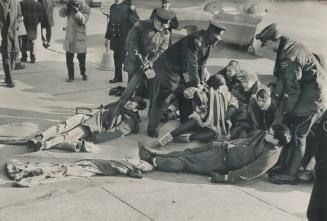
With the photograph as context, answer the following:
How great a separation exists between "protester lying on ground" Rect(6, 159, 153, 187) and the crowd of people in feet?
1.21

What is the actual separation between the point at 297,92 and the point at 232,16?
7.49m

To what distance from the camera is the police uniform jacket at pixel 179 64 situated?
7573 mm

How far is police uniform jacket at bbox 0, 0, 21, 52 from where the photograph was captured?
9648 mm

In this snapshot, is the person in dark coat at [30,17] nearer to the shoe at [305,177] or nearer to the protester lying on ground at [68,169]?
the protester lying on ground at [68,169]

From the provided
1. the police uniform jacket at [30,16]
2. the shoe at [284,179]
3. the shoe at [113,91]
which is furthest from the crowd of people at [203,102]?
the police uniform jacket at [30,16]

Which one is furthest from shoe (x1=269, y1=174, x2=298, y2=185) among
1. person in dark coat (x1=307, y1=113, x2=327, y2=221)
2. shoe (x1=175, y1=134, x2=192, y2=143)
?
person in dark coat (x1=307, y1=113, x2=327, y2=221)

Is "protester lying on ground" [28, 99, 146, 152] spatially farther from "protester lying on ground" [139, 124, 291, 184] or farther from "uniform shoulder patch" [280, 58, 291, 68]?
"uniform shoulder patch" [280, 58, 291, 68]

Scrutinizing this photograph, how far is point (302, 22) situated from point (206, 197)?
220 inches

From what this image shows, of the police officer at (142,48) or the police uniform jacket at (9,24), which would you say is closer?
the police officer at (142,48)

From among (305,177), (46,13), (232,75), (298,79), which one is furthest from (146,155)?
(46,13)

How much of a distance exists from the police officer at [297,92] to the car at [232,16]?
673cm

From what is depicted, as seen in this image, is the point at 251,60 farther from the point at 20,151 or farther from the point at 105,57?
the point at 20,151

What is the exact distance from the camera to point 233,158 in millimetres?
6469

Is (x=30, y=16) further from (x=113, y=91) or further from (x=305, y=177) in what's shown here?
(x=305, y=177)
